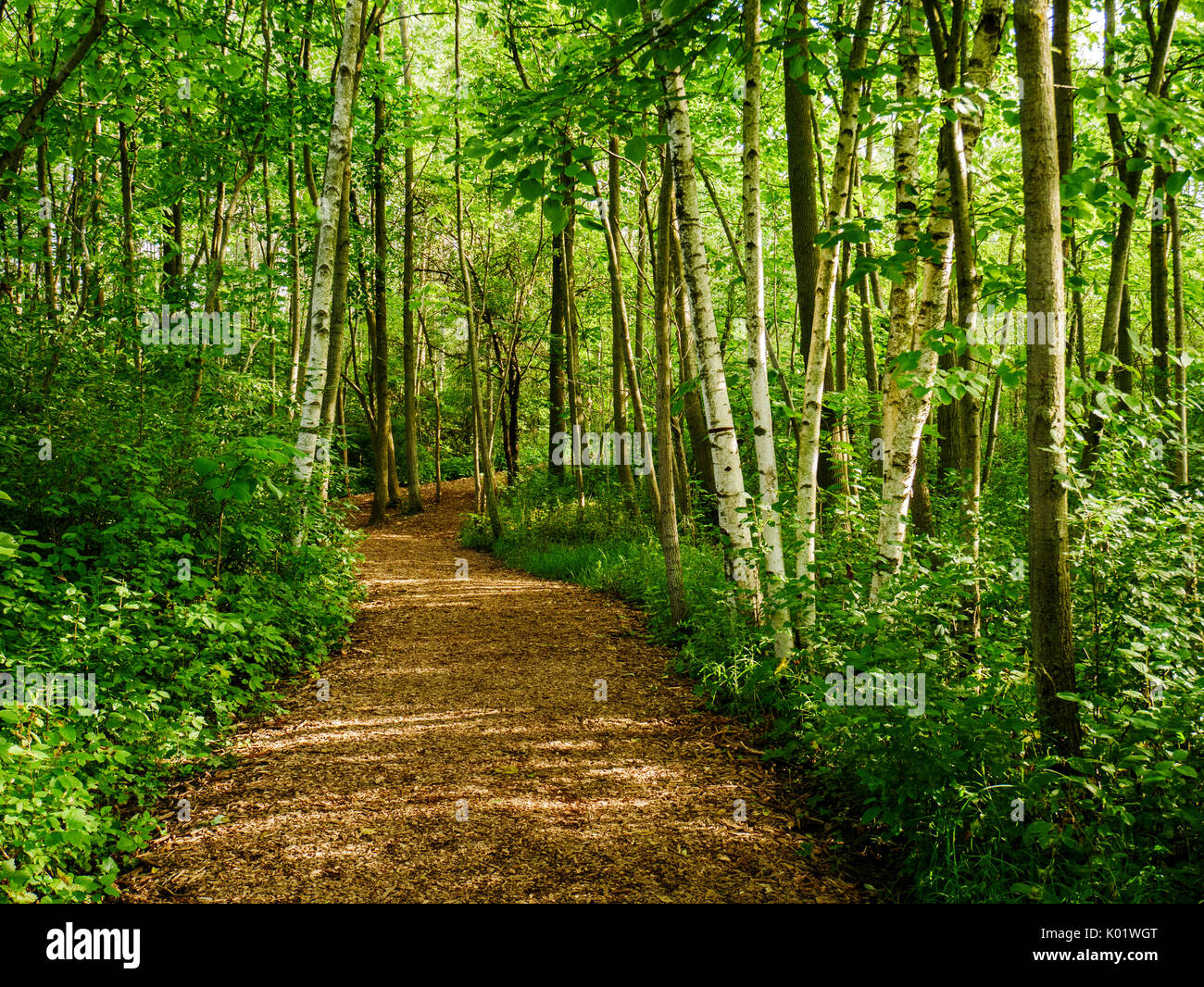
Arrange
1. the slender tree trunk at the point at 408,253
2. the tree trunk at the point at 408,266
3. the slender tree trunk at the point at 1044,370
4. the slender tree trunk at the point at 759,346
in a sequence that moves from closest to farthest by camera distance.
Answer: the slender tree trunk at the point at 1044,370
the slender tree trunk at the point at 759,346
the slender tree trunk at the point at 408,253
the tree trunk at the point at 408,266

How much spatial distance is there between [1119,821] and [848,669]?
154 centimetres

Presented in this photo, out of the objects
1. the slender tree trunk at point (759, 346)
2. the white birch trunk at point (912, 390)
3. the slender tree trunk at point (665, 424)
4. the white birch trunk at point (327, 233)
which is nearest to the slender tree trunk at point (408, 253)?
the white birch trunk at point (327, 233)

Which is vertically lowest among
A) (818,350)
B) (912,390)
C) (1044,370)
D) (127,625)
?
(127,625)

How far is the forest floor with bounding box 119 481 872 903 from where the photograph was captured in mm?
3195

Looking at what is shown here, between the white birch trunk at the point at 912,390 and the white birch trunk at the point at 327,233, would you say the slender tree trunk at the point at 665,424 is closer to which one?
the white birch trunk at the point at 912,390

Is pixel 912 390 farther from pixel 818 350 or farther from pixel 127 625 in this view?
pixel 127 625

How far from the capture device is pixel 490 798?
3.98m

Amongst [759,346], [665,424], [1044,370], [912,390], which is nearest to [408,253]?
[665,424]

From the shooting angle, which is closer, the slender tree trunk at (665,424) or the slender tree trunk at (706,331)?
the slender tree trunk at (706,331)

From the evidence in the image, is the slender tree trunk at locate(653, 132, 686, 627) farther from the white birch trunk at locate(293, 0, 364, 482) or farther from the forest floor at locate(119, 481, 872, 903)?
the white birch trunk at locate(293, 0, 364, 482)

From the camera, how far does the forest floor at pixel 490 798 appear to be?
10.5 ft

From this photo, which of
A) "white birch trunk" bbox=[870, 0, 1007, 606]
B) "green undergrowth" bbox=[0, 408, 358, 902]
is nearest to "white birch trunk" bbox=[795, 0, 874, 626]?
"white birch trunk" bbox=[870, 0, 1007, 606]
